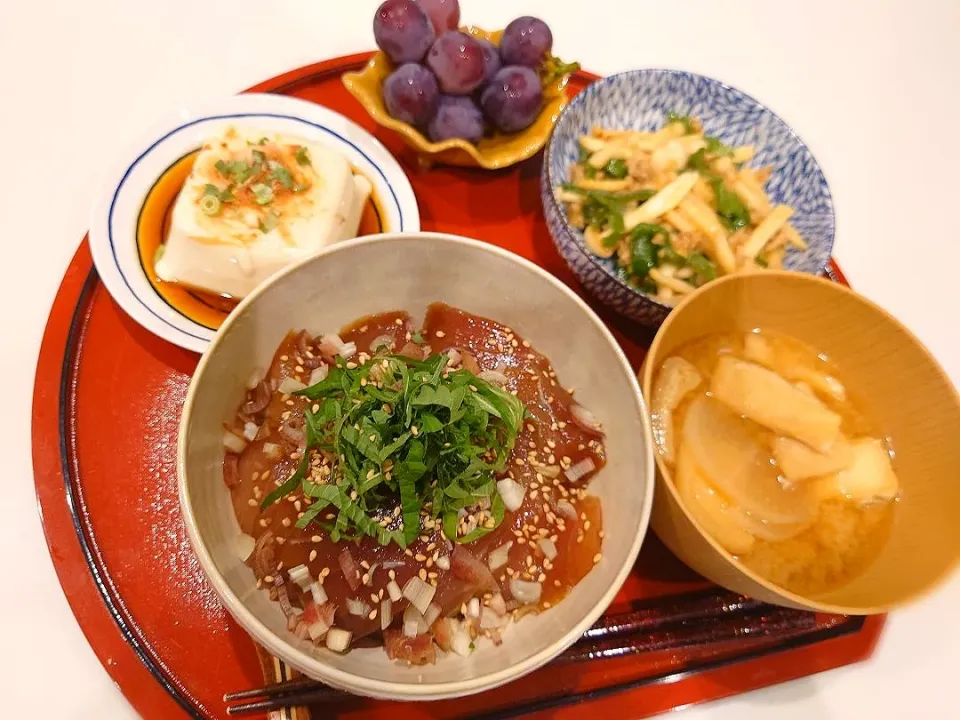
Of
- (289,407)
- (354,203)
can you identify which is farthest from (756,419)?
(354,203)

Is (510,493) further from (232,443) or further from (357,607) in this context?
(232,443)

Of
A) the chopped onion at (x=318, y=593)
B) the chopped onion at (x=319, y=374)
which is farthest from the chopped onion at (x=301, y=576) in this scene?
the chopped onion at (x=319, y=374)

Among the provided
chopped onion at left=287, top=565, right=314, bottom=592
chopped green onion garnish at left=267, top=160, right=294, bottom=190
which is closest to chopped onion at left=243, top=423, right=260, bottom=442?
chopped onion at left=287, top=565, right=314, bottom=592

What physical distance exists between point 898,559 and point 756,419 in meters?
0.42

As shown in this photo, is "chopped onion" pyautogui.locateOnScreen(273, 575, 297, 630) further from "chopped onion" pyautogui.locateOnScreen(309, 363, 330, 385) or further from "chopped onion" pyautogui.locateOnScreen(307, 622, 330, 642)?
"chopped onion" pyautogui.locateOnScreen(309, 363, 330, 385)

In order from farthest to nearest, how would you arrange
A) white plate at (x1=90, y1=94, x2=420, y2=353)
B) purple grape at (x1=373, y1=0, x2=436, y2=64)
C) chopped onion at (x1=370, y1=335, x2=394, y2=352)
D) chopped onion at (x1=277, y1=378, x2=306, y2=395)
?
1. purple grape at (x1=373, y1=0, x2=436, y2=64)
2. white plate at (x1=90, y1=94, x2=420, y2=353)
3. chopped onion at (x1=370, y1=335, x2=394, y2=352)
4. chopped onion at (x1=277, y1=378, x2=306, y2=395)

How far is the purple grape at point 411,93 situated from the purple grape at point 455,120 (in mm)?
28

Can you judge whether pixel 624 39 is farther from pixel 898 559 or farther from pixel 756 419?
pixel 898 559

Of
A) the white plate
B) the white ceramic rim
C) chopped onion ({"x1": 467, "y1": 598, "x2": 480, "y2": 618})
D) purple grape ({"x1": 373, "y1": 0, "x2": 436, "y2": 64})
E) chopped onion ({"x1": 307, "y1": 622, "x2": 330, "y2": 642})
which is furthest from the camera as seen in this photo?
purple grape ({"x1": 373, "y1": 0, "x2": 436, "y2": 64})

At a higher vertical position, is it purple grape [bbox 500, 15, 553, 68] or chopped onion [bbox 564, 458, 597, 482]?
purple grape [bbox 500, 15, 553, 68]

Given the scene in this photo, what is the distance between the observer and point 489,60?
6.32 feet

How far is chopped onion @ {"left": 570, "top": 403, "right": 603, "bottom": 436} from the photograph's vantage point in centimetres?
153

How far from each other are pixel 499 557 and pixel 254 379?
0.67m

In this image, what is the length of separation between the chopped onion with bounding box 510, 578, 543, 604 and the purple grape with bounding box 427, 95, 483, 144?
4.07 feet
